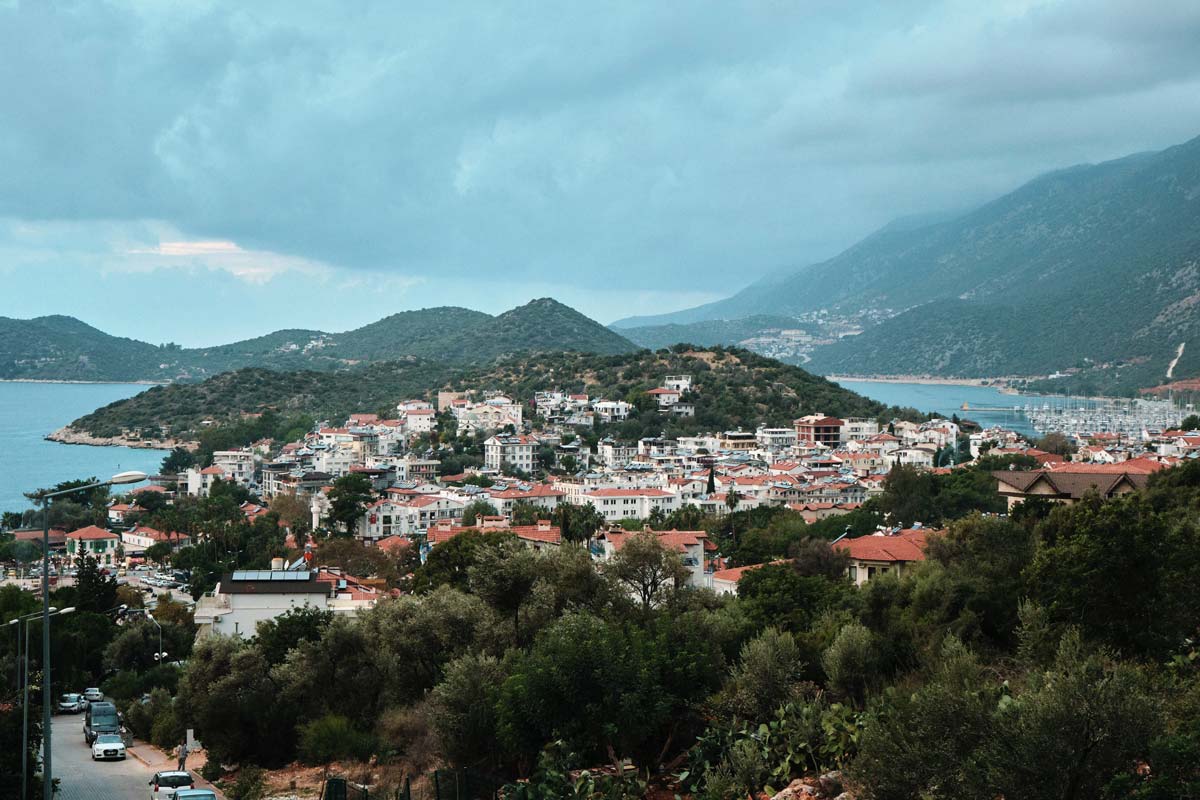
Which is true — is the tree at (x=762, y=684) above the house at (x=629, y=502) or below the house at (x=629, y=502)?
above

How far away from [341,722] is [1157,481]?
1961cm

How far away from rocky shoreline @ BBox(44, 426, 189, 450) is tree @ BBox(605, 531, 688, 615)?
95.9 metres

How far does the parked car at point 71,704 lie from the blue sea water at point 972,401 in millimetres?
99667

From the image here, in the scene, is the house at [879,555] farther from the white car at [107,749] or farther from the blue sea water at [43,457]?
the blue sea water at [43,457]

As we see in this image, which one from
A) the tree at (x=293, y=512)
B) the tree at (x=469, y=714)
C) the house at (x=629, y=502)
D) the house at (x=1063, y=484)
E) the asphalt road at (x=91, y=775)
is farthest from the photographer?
the house at (x=629, y=502)

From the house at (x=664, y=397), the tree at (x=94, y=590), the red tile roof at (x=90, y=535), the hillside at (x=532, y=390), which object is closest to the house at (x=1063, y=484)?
the tree at (x=94, y=590)

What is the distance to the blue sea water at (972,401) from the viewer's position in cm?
13388

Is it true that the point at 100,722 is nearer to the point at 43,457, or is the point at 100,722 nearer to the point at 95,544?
the point at 95,544

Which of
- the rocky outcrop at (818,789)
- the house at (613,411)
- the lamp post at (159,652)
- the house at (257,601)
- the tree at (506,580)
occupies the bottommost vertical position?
the lamp post at (159,652)

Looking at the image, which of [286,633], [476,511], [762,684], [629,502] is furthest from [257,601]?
[629,502]

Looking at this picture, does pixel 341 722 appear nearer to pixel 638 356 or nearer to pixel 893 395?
pixel 638 356

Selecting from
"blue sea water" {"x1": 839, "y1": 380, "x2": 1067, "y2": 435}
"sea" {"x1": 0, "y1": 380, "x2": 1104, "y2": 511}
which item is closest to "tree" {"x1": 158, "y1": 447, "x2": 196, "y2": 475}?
"sea" {"x1": 0, "y1": 380, "x2": 1104, "y2": 511}

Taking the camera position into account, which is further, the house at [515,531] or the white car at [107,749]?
the house at [515,531]

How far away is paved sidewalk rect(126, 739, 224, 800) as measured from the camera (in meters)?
18.4
